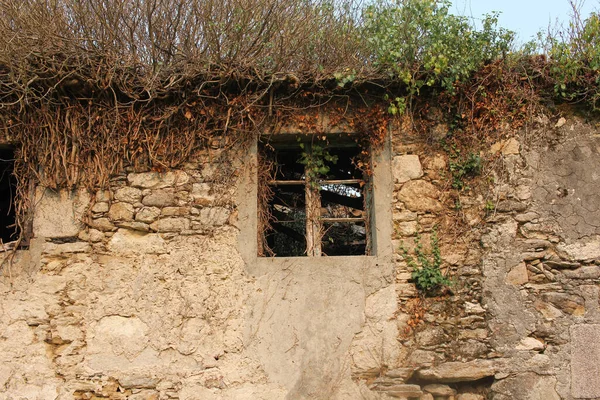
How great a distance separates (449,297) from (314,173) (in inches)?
54.9

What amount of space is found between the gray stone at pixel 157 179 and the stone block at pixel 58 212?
38 cm

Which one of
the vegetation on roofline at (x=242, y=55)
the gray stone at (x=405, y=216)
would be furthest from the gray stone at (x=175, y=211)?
the gray stone at (x=405, y=216)

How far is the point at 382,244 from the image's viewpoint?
12.7ft

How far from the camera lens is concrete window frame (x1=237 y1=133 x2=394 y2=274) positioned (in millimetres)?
3842

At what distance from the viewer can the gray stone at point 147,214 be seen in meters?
3.92

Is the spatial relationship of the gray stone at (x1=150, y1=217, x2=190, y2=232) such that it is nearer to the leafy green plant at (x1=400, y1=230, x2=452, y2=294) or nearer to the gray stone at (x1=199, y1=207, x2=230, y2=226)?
the gray stone at (x1=199, y1=207, x2=230, y2=226)

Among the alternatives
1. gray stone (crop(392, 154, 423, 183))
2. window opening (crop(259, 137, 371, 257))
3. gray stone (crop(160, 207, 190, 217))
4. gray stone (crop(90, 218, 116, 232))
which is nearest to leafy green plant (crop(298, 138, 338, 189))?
window opening (crop(259, 137, 371, 257))

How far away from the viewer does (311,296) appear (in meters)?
3.79

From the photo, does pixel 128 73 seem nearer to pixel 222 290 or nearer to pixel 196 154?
pixel 196 154

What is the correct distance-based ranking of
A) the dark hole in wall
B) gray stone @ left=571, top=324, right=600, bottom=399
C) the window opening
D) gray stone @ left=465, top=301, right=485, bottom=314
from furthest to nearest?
1. the dark hole in wall
2. the window opening
3. gray stone @ left=465, top=301, right=485, bottom=314
4. gray stone @ left=571, top=324, right=600, bottom=399

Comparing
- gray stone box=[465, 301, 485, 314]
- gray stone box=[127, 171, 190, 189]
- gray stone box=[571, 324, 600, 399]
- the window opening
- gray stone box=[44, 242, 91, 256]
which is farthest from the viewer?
the window opening

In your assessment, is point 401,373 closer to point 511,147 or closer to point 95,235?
point 511,147

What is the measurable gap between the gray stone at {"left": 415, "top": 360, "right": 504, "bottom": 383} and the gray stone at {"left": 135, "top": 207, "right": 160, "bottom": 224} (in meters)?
2.25

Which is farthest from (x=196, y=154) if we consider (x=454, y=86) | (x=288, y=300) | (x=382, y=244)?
(x=454, y=86)
